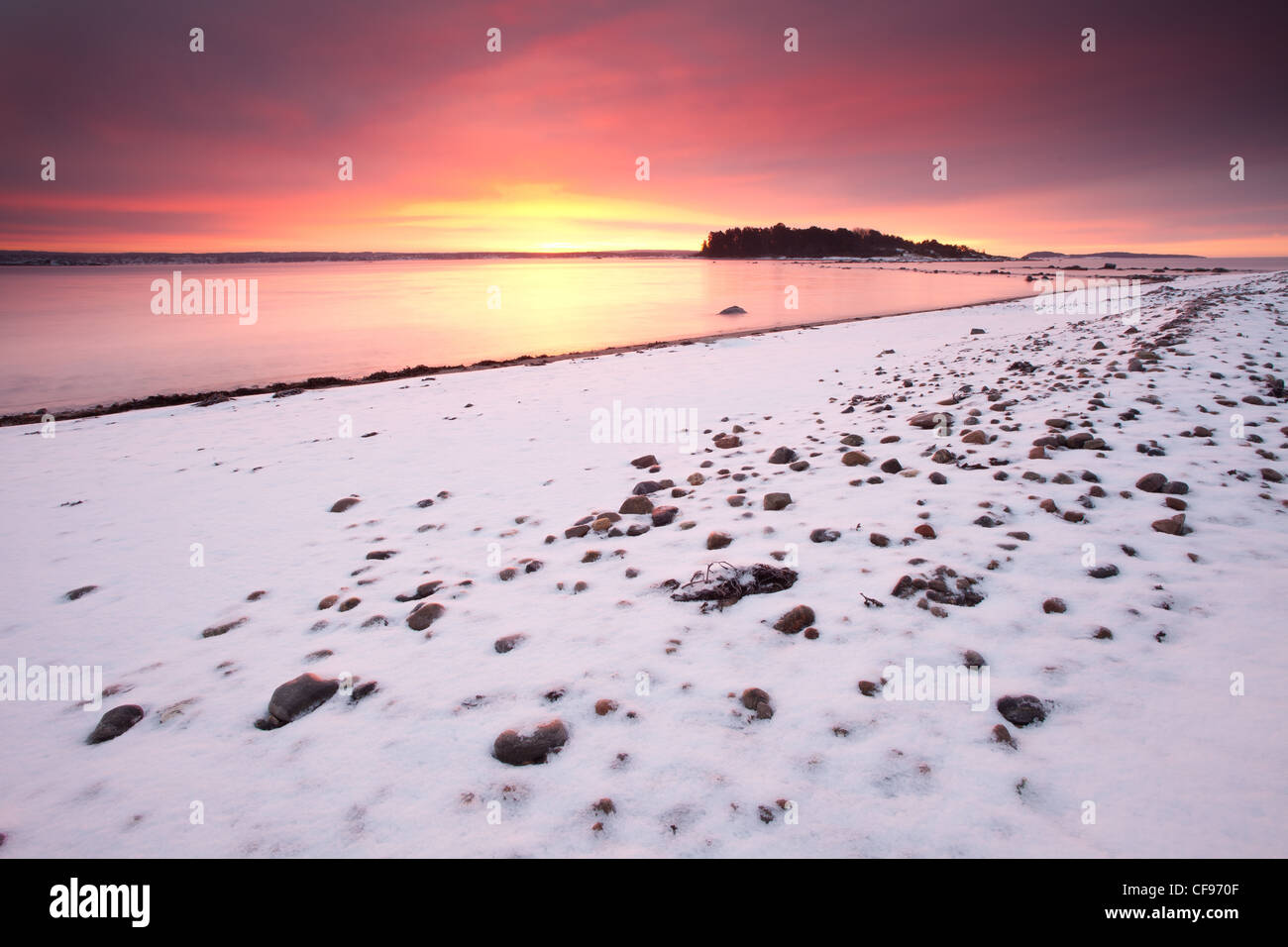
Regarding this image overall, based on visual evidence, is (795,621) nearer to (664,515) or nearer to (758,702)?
(758,702)

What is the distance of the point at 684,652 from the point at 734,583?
812 mm

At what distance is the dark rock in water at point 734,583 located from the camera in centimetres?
427

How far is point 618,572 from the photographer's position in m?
4.89

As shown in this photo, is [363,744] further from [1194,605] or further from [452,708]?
[1194,605]

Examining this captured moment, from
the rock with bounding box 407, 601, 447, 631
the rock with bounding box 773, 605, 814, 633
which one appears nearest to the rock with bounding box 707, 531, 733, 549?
the rock with bounding box 773, 605, 814, 633

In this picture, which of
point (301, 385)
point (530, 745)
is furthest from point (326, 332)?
point (530, 745)

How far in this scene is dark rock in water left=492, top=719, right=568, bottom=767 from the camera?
2957 mm

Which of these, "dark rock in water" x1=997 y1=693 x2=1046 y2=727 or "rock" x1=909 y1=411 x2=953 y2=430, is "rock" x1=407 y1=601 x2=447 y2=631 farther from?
"rock" x1=909 y1=411 x2=953 y2=430

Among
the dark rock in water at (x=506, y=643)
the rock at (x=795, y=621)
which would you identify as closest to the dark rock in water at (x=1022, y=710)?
the rock at (x=795, y=621)

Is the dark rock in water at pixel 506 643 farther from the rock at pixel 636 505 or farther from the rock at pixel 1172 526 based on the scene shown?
the rock at pixel 1172 526

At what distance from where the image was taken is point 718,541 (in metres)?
5.12
